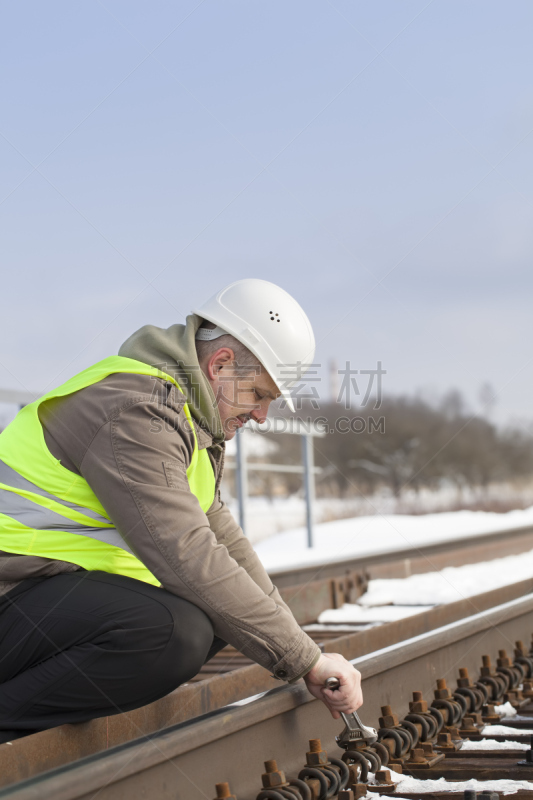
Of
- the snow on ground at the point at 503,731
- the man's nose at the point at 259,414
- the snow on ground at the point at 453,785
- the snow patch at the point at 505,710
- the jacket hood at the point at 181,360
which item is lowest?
the snow on ground at the point at 453,785

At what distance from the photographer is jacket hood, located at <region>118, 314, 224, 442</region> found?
2.66 meters

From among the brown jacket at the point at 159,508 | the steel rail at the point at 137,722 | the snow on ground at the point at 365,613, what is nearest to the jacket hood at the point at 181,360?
the brown jacket at the point at 159,508

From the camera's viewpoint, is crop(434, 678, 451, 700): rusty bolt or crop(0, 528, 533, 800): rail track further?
crop(434, 678, 451, 700): rusty bolt

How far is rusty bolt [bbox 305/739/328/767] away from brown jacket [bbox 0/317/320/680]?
33 cm

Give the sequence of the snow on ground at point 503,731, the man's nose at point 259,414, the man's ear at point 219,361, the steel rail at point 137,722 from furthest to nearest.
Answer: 1. the snow on ground at point 503,731
2. the man's nose at point 259,414
3. the man's ear at point 219,361
4. the steel rail at point 137,722

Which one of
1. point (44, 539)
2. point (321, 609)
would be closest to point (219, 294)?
point (44, 539)

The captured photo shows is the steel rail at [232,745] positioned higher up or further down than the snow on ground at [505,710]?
higher up

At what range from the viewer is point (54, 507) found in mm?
2496

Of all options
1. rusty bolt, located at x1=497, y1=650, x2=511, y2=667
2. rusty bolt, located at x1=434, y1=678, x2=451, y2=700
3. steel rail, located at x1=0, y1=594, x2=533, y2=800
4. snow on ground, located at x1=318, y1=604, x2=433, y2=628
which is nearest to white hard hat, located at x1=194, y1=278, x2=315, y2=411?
steel rail, located at x1=0, y1=594, x2=533, y2=800

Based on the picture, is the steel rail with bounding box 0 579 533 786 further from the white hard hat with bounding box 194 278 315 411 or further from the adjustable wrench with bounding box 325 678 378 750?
the white hard hat with bounding box 194 278 315 411

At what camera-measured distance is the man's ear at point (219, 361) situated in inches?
110

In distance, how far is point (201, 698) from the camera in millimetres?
2984

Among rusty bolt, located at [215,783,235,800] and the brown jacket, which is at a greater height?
the brown jacket

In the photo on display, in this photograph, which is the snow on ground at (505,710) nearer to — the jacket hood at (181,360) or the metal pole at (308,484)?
the jacket hood at (181,360)
